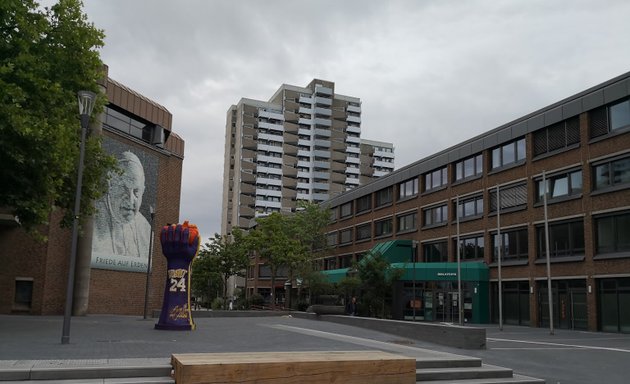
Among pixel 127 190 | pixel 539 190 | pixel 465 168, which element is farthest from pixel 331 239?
pixel 127 190

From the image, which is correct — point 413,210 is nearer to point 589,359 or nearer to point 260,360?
point 589,359

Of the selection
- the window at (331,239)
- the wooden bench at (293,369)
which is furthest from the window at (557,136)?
the window at (331,239)

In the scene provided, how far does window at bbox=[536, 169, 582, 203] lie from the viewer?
33.1 m

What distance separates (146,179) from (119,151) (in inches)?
118

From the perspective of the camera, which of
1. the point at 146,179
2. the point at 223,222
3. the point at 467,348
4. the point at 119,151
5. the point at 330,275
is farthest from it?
the point at 223,222

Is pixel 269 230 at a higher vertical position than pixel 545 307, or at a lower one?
higher

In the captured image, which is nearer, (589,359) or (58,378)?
(58,378)

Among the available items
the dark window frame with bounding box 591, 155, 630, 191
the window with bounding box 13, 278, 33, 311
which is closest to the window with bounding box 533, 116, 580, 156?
the dark window frame with bounding box 591, 155, 630, 191

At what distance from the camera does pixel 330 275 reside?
53.8 m

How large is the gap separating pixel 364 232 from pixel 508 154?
22871mm

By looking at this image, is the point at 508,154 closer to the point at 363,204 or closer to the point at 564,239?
the point at 564,239

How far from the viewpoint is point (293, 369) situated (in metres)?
8.93

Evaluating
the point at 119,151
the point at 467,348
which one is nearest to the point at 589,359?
the point at 467,348

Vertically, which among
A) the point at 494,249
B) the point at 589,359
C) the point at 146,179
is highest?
the point at 146,179
